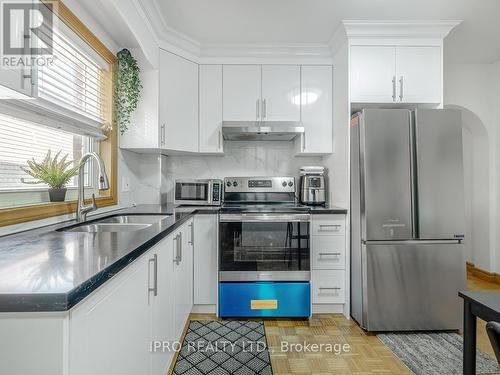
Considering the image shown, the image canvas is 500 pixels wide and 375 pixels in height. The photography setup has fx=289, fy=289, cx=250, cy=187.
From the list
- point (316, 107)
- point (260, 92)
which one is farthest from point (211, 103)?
point (316, 107)

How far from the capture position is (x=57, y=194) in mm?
1634

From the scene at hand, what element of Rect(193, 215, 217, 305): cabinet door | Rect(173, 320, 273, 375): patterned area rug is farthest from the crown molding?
Rect(173, 320, 273, 375): patterned area rug

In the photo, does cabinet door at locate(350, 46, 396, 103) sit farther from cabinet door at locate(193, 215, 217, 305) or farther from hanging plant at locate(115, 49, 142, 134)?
hanging plant at locate(115, 49, 142, 134)

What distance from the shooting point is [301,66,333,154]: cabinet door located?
2795 mm

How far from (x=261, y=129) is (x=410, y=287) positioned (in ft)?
5.75

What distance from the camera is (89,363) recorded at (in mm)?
723

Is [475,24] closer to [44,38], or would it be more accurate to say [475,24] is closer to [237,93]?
[237,93]

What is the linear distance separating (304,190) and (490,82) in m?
2.64

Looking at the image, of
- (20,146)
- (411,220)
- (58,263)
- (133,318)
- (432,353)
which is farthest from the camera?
(411,220)

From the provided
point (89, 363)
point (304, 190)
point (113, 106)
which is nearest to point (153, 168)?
point (113, 106)

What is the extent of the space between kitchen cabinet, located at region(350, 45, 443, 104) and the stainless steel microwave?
1.47 meters

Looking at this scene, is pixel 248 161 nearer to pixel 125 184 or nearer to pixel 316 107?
pixel 316 107

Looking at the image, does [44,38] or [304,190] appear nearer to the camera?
[44,38]

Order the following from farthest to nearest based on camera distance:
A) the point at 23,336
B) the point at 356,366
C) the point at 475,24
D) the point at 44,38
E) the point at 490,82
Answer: the point at 490,82, the point at 475,24, the point at 356,366, the point at 44,38, the point at 23,336
